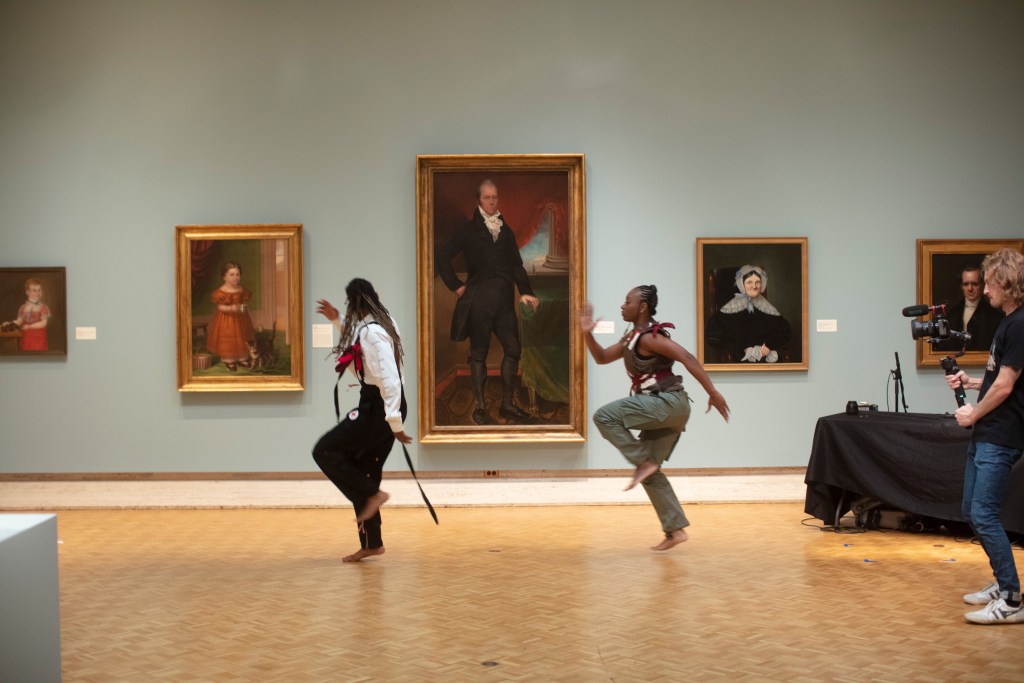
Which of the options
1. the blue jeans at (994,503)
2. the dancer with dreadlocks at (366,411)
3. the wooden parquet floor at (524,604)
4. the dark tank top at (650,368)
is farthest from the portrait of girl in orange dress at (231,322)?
the blue jeans at (994,503)

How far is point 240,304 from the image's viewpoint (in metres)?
11.2

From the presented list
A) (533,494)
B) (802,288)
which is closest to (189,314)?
(533,494)

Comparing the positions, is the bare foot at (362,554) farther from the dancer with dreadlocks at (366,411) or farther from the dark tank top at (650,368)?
the dark tank top at (650,368)

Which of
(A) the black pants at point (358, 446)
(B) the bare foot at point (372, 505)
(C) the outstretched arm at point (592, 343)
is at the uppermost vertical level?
(C) the outstretched arm at point (592, 343)

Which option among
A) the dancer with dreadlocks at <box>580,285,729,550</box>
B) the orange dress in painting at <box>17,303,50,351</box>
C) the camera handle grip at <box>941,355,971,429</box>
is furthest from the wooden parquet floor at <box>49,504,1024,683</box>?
the orange dress in painting at <box>17,303,50,351</box>

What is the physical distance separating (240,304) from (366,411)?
439cm

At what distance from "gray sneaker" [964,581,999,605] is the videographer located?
184 millimetres

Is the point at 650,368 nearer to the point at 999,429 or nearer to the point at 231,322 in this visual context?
the point at 999,429

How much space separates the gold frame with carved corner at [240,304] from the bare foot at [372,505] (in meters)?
3.95

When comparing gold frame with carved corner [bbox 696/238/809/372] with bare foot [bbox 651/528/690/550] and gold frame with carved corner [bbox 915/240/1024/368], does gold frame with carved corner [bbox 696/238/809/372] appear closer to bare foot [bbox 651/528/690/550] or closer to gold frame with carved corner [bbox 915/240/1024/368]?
gold frame with carved corner [bbox 915/240/1024/368]

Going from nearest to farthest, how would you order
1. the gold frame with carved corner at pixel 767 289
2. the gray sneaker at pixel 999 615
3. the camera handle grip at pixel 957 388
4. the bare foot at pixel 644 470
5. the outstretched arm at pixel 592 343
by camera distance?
the gray sneaker at pixel 999 615 < the camera handle grip at pixel 957 388 < the bare foot at pixel 644 470 < the outstretched arm at pixel 592 343 < the gold frame with carved corner at pixel 767 289

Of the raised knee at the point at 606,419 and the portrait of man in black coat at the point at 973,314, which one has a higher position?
the portrait of man in black coat at the point at 973,314

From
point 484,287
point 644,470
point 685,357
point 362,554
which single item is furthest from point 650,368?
point 484,287

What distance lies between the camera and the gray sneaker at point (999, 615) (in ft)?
18.5
